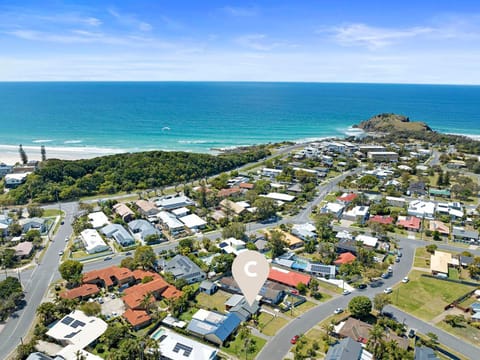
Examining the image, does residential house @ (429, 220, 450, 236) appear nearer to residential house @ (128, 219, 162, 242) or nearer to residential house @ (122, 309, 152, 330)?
residential house @ (128, 219, 162, 242)

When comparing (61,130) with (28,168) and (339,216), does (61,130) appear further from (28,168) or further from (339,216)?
(339,216)

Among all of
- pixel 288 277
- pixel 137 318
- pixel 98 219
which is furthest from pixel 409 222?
pixel 98 219

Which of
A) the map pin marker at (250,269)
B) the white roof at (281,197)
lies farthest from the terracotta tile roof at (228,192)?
the map pin marker at (250,269)

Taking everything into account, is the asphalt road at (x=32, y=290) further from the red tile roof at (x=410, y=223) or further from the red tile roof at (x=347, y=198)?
the red tile roof at (x=410, y=223)

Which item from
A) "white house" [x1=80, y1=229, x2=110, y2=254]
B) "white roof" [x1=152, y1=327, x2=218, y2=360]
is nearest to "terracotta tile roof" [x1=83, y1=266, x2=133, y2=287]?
"white house" [x1=80, y1=229, x2=110, y2=254]

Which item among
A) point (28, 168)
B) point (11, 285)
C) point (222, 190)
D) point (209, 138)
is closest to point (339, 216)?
point (222, 190)
